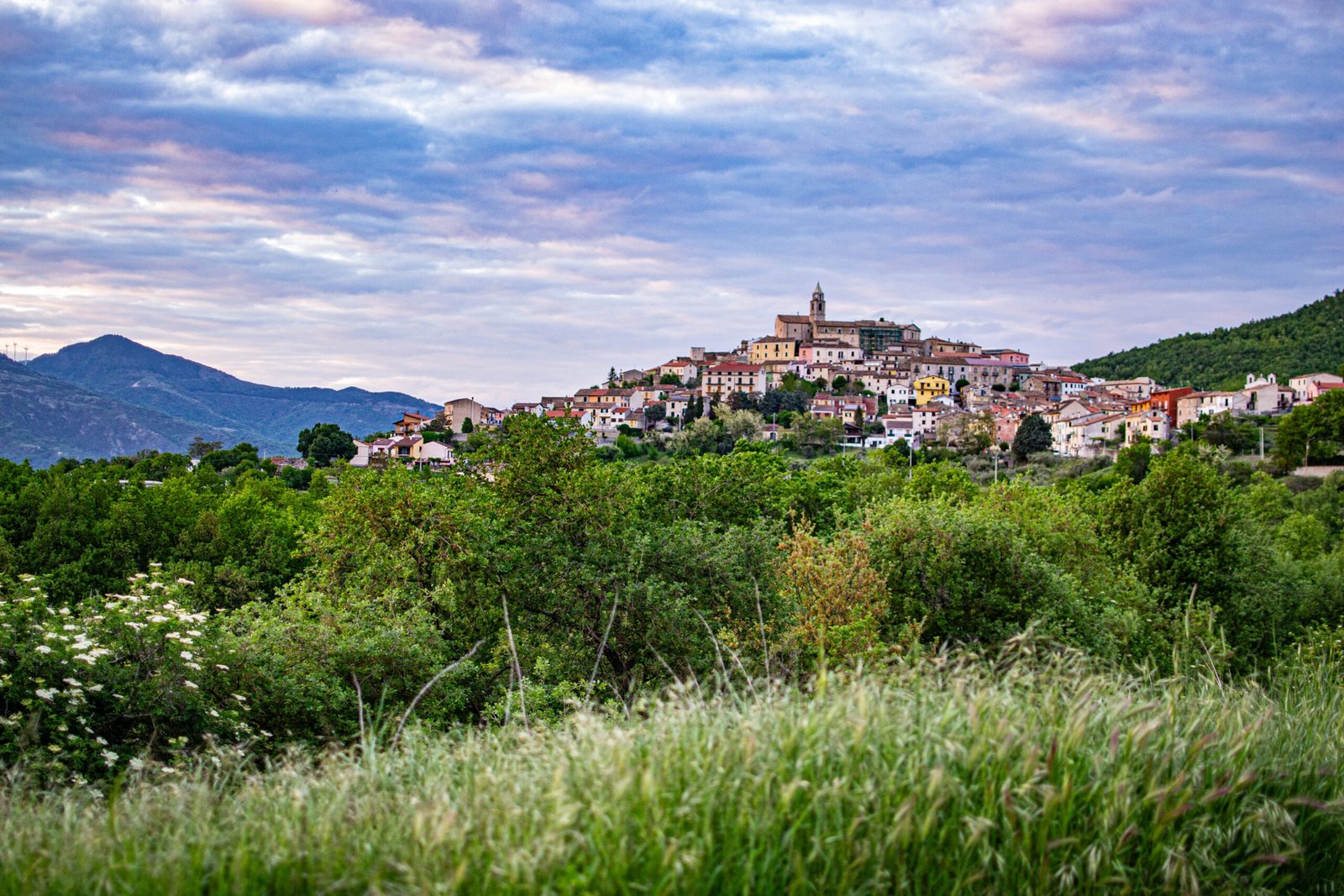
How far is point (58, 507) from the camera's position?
29016 mm

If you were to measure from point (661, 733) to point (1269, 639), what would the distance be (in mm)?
23587

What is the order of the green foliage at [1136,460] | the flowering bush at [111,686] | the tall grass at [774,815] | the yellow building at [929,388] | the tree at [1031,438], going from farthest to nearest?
the yellow building at [929,388], the tree at [1031,438], the green foliage at [1136,460], the flowering bush at [111,686], the tall grass at [774,815]

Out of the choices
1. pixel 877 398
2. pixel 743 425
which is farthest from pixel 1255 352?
pixel 743 425

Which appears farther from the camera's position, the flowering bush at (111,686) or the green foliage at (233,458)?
the green foliage at (233,458)

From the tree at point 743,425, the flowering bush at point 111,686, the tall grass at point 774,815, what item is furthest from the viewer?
the tree at point 743,425

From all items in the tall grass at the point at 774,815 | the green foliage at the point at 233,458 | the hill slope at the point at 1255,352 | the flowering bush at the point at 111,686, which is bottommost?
the green foliage at the point at 233,458

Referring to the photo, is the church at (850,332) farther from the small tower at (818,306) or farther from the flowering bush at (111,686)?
the flowering bush at (111,686)

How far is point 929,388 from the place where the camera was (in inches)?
5138

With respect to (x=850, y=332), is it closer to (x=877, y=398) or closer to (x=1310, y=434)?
(x=877, y=398)

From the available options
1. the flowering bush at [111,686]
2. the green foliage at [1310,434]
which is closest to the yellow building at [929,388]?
the green foliage at [1310,434]

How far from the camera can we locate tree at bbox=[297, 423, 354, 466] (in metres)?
93.8

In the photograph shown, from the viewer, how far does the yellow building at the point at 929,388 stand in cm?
13000

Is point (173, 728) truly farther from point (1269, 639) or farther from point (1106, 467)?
point (1106, 467)

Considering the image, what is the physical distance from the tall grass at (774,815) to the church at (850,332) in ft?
491
